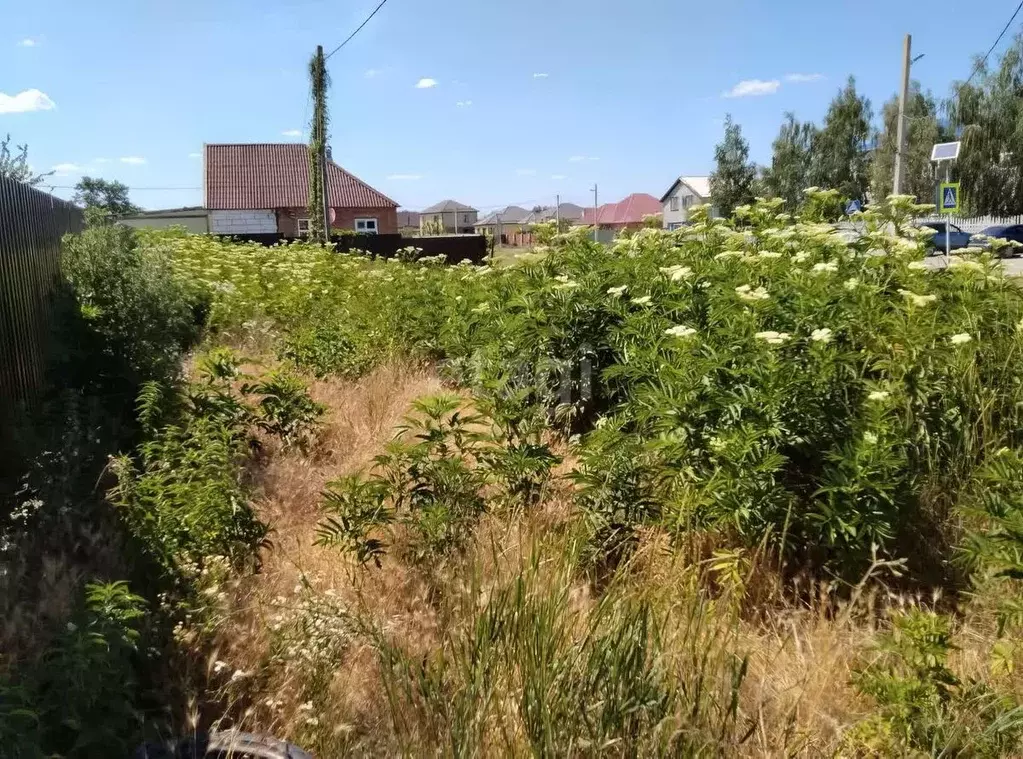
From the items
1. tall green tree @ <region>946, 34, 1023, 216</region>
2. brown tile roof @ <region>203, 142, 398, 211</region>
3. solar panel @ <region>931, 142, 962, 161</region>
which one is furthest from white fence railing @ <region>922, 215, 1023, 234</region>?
brown tile roof @ <region>203, 142, 398, 211</region>

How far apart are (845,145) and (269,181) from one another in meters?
28.5

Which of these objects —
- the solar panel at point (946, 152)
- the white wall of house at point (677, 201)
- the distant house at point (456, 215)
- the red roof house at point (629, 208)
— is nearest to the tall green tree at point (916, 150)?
the solar panel at point (946, 152)

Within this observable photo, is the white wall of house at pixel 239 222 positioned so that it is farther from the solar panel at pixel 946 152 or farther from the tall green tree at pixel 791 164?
the solar panel at pixel 946 152

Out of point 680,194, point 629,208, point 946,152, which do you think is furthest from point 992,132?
point 629,208

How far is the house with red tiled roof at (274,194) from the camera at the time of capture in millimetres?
37281

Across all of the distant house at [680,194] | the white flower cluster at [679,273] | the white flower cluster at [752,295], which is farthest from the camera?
the distant house at [680,194]

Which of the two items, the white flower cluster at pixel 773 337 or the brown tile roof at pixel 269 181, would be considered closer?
the white flower cluster at pixel 773 337

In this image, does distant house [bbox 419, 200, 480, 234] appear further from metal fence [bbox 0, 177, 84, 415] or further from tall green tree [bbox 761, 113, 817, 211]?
metal fence [bbox 0, 177, 84, 415]

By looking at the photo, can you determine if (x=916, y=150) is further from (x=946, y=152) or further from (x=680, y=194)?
(x=680, y=194)

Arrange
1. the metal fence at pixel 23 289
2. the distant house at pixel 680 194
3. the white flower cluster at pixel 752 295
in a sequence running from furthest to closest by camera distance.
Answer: the distant house at pixel 680 194, the metal fence at pixel 23 289, the white flower cluster at pixel 752 295

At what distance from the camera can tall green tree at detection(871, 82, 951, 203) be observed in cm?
Result: 3139

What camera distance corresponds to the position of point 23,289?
202 inches

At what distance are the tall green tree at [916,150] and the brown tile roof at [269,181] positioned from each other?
2356 centimetres

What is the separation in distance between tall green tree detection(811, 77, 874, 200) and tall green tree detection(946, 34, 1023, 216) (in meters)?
3.81
